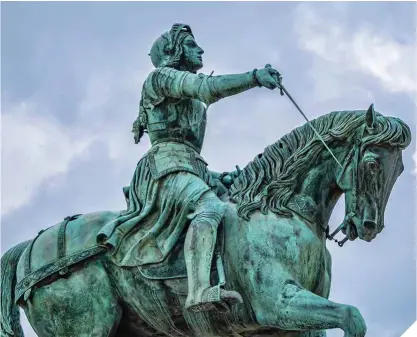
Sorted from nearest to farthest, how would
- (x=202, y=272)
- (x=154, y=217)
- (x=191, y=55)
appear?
(x=202, y=272), (x=154, y=217), (x=191, y=55)

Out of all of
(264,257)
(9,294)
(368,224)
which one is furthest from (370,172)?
(9,294)

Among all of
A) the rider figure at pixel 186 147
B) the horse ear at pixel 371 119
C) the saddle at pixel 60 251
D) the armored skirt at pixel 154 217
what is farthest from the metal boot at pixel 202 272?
the horse ear at pixel 371 119

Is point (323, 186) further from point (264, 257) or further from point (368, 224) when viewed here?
point (264, 257)

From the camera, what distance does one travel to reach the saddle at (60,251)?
12773mm

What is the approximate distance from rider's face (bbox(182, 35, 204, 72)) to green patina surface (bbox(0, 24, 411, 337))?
1 cm

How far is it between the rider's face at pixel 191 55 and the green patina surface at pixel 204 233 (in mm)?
13

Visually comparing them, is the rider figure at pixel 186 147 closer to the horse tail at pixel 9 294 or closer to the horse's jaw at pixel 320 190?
the horse's jaw at pixel 320 190

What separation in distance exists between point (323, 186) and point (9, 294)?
324 centimetres

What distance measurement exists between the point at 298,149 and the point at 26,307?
2978 mm

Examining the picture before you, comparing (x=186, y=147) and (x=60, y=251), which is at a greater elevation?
(x=186, y=147)

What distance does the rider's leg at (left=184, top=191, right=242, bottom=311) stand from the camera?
11711mm

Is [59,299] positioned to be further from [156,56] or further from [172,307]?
[156,56]

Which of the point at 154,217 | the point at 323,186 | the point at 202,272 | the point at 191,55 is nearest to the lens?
the point at 202,272

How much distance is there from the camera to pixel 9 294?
13.2m
